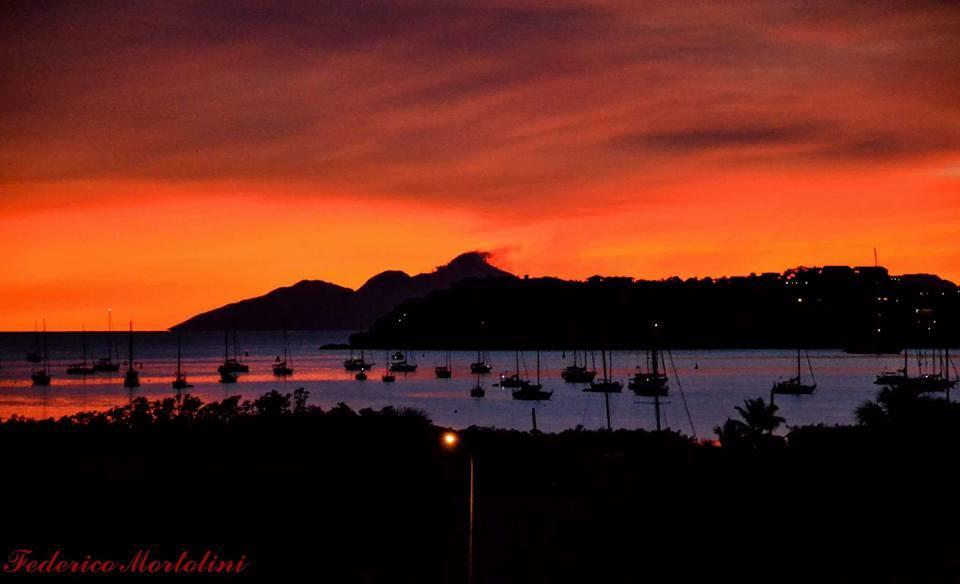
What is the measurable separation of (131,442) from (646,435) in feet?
53.2

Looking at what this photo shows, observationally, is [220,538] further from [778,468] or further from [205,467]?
[778,468]

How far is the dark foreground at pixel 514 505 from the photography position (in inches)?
781

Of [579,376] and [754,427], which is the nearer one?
[754,427]

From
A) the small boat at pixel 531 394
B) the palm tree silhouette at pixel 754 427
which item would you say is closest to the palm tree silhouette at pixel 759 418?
the palm tree silhouette at pixel 754 427

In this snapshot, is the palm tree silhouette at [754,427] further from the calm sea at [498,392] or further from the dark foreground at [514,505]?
the calm sea at [498,392]

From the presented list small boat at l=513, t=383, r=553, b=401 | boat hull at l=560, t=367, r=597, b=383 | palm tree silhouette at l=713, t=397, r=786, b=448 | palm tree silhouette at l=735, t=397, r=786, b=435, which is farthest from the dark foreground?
boat hull at l=560, t=367, r=597, b=383

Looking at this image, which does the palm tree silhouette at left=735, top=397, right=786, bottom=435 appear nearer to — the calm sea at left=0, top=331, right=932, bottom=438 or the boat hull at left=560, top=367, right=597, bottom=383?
the calm sea at left=0, top=331, right=932, bottom=438

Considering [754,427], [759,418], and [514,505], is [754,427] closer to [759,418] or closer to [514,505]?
[759,418]

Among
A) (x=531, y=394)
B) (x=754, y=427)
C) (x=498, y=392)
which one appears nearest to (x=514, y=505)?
(x=754, y=427)

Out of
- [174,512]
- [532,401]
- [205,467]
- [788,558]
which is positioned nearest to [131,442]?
[205,467]

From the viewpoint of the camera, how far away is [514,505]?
24.9 meters

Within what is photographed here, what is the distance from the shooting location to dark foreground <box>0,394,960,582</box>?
19828 mm

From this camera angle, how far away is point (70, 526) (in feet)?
68.6

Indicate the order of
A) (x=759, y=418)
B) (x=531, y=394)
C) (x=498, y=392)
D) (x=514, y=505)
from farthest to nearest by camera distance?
(x=498, y=392) → (x=531, y=394) → (x=759, y=418) → (x=514, y=505)
